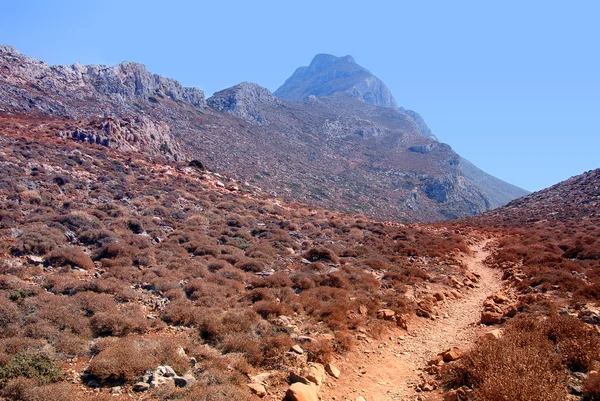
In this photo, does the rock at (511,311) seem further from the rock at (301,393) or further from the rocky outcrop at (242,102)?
the rocky outcrop at (242,102)

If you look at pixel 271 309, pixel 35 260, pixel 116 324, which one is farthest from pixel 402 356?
pixel 35 260

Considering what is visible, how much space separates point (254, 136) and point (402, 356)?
8082 centimetres

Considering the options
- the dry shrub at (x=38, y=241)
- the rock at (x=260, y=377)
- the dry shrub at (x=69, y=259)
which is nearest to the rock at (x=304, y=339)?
the rock at (x=260, y=377)

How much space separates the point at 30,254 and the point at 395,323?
1308 cm

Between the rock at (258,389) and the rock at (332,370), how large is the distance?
5.58ft

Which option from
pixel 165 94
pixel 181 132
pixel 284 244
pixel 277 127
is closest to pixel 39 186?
pixel 284 244

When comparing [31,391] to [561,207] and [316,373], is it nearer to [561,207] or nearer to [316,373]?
[316,373]

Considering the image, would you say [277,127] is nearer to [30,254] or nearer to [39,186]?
[39,186]

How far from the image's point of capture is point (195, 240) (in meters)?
17.5

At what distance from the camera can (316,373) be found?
7422 mm

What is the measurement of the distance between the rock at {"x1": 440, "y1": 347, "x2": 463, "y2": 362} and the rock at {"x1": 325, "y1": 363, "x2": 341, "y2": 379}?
260 centimetres

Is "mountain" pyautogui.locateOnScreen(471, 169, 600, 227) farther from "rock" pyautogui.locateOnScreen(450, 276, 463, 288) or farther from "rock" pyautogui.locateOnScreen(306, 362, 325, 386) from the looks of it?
"rock" pyautogui.locateOnScreen(306, 362, 325, 386)

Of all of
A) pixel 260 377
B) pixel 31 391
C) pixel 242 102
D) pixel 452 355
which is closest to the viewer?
pixel 31 391

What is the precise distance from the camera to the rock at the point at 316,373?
721cm
